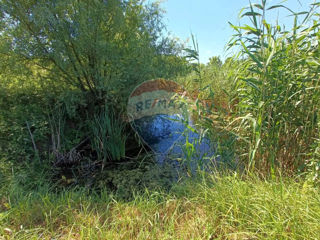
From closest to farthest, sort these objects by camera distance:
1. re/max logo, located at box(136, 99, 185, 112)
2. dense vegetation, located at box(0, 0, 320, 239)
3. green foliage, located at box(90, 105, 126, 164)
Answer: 1. dense vegetation, located at box(0, 0, 320, 239)
2. green foliage, located at box(90, 105, 126, 164)
3. re/max logo, located at box(136, 99, 185, 112)

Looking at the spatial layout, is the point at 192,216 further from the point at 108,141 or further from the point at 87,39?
the point at 87,39

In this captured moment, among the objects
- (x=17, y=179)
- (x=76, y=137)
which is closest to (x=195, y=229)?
(x=17, y=179)

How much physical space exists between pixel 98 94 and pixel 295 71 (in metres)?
3.00

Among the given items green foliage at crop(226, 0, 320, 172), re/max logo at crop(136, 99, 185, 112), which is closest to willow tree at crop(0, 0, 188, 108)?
re/max logo at crop(136, 99, 185, 112)

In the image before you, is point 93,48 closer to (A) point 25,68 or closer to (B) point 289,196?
(A) point 25,68

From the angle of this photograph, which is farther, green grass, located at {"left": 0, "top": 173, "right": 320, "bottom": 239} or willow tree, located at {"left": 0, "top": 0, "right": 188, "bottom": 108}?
willow tree, located at {"left": 0, "top": 0, "right": 188, "bottom": 108}

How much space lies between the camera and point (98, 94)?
11.0 feet

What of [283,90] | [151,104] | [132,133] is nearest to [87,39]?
[151,104]

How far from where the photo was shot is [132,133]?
12.6 ft

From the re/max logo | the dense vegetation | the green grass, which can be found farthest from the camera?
the re/max logo

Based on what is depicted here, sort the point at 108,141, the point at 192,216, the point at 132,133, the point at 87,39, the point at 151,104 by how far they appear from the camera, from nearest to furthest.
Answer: the point at 192,216, the point at 87,39, the point at 108,141, the point at 151,104, the point at 132,133

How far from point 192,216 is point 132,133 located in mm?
2669

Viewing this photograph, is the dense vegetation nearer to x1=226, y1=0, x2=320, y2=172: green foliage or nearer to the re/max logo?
x1=226, y1=0, x2=320, y2=172: green foliage

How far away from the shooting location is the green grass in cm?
102
